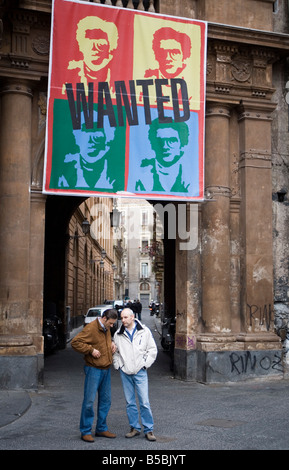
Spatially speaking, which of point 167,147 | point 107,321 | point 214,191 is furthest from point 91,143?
point 107,321

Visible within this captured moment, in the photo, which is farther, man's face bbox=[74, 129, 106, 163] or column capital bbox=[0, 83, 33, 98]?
man's face bbox=[74, 129, 106, 163]

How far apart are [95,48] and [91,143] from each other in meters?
2.12

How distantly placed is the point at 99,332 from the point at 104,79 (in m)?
7.09

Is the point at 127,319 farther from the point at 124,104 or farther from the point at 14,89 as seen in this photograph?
the point at 14,89

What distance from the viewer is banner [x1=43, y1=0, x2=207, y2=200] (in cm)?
1234

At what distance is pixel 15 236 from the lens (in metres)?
12.1

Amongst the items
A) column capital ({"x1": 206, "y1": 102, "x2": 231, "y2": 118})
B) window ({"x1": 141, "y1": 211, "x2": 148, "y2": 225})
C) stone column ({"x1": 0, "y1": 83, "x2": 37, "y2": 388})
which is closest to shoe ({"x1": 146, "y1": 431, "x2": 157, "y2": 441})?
stone column ({"x1": 0, "y1": 83, "x2": 37, "y2": 388})

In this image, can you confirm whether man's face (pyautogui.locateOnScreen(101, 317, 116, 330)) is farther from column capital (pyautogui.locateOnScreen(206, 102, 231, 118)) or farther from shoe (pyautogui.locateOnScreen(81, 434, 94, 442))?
column capital (pyautogui.locateOnScreen(206, 102, 231, 118))

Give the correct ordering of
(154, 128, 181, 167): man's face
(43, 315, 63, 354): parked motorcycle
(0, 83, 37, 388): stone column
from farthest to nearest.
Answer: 1. (43, 315, 63, 354): parked motorcycle
2. (154, 128, 181, 167): man's face
3. (0, 83, 37, 388): stone column

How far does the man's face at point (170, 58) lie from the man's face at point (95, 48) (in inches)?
50.4

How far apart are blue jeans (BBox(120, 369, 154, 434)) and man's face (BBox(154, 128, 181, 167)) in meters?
6.56

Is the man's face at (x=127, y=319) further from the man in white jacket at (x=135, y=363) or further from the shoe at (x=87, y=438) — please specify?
the shoe at (x=87, y=438)

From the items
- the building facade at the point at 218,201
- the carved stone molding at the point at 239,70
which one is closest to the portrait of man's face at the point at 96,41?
the building facade at the point at 218,201

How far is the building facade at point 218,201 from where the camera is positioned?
12180 millimetres
